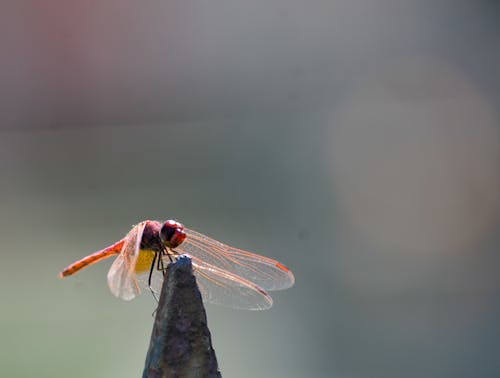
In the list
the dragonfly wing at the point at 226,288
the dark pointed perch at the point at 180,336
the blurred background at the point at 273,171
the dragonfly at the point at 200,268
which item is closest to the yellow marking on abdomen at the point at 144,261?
the dragonfly at the point at 200,268

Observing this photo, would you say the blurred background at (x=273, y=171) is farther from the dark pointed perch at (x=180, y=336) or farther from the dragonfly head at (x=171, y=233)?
the dark pointed perch at (x=180, y=336)

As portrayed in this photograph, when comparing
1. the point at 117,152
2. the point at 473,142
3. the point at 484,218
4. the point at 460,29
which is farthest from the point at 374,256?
the point at 460,29

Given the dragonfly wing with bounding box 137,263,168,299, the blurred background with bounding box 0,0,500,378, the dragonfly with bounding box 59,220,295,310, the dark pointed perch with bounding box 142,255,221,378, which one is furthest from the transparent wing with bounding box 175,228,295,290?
the blurred background with bounding box 0,0,500,378

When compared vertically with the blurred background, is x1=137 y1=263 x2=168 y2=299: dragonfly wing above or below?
below

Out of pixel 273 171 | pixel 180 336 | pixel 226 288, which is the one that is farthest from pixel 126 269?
pixel 273 171

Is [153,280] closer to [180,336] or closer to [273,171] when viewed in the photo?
[180,336]

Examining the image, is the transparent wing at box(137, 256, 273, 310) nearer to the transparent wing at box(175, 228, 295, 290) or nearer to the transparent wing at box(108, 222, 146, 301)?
the transparent wing at box(175, 228, 295, 290)

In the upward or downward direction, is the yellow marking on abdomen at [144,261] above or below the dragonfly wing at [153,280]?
above
